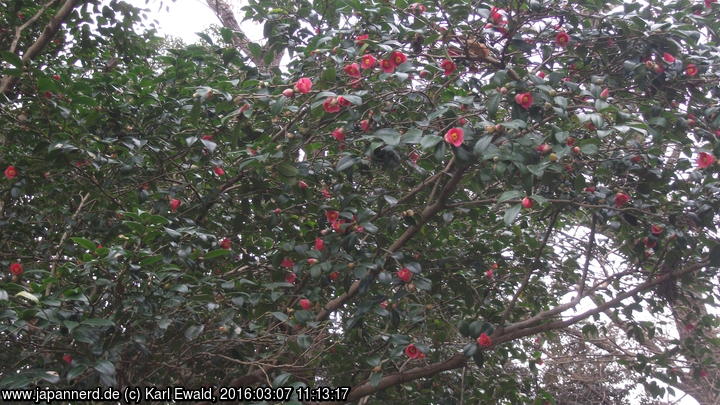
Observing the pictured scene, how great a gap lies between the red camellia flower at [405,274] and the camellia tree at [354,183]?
1.5 inches

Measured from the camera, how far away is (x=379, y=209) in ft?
7.39

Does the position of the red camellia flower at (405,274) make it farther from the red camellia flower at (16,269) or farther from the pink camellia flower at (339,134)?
the red camellia flower at (16,269)

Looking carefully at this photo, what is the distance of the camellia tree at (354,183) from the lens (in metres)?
1.80

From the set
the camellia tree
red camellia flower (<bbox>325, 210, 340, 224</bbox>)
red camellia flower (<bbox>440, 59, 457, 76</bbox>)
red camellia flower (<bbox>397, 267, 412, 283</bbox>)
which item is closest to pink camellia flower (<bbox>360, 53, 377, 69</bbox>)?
the camellia tree

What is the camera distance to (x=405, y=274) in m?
2.02

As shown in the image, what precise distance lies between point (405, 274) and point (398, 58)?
73 cm

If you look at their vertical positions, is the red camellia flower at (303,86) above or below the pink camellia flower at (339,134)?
above

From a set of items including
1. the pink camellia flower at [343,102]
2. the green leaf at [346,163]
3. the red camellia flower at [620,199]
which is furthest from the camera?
the red camellia flower at [620,199]

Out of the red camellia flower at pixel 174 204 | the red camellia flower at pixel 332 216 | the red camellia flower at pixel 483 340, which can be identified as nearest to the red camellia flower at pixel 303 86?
the red camellia flower at pixel 332 216

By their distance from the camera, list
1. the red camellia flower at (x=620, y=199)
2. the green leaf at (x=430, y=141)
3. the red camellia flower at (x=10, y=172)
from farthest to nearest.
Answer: the red camellia flower at (x=10, y=172), the red camellia flower at (x=620, y=199), the green leaf at (x=430, y=141)

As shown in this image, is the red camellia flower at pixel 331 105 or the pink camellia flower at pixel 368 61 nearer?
the red camellia flower at pixel 331 105

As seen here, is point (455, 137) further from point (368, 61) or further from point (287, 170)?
point (287, 170)

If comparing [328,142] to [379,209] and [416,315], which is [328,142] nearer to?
[379,209]

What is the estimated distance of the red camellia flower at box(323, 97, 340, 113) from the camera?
70.2 inches
